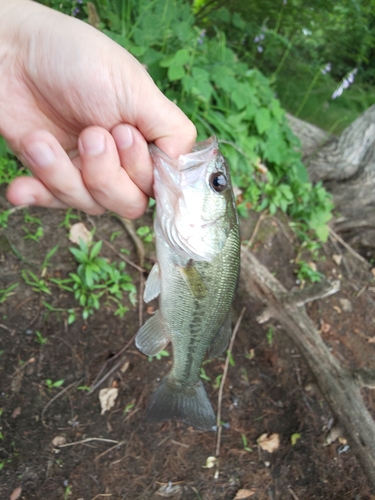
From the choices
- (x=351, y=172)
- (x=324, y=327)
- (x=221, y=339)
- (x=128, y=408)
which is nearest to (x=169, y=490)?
(x=128, y=408)

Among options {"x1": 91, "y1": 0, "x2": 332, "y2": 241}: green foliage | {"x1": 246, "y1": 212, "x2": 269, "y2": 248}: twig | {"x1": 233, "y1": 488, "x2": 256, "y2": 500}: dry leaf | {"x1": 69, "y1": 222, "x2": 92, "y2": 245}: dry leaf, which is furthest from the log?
{"x1": 69, "y1": 222, "x2": 92, "y2": 245}: dry leaf

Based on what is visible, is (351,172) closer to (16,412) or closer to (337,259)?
(337,259)

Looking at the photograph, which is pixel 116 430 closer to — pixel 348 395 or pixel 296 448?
pixel 296 448

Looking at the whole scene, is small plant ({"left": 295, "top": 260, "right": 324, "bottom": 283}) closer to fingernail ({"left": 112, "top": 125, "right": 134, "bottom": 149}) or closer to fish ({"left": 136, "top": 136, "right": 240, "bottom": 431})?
fish ({"left": 136, "top": 136, "right": 240, "bottom": 431})

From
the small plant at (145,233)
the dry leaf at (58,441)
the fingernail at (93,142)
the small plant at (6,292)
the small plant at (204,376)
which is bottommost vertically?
the dry leaf at (58,441)

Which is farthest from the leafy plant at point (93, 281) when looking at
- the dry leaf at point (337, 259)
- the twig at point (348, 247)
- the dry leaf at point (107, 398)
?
the twig at point (348, 247)

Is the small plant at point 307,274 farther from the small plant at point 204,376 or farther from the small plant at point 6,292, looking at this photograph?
the small plant at point 6,292
